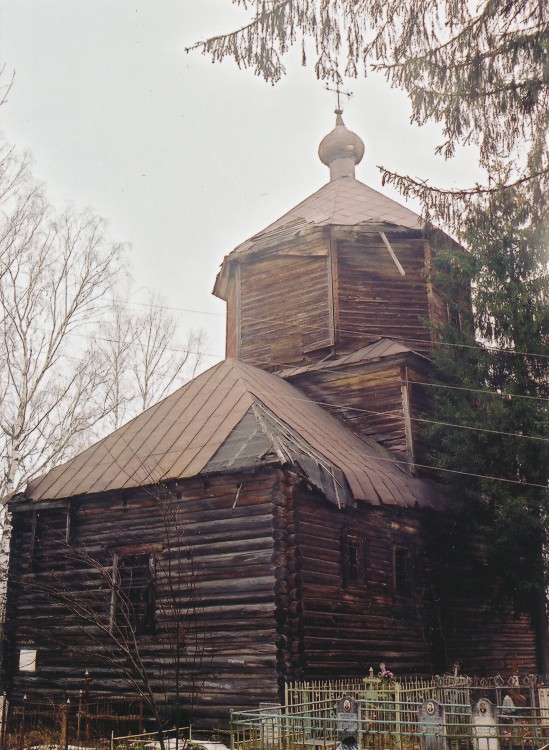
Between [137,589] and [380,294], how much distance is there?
367 inches

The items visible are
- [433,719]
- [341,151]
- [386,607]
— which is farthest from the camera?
[341,151]

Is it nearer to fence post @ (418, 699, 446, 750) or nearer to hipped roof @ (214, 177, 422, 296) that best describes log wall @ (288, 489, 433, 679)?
fence post @ (418, 699, 446, 750)

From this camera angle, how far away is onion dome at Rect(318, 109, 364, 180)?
963 inches

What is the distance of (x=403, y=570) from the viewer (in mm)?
15883

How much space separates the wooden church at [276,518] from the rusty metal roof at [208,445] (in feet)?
0.18

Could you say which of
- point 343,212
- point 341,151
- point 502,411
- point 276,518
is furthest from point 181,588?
point 341,151

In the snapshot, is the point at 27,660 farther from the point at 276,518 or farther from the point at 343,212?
the point at 343,212

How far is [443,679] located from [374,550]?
2575 millimetres

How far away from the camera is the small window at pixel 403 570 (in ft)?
51.2

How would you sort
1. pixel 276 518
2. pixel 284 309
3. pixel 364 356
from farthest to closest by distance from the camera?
pixel 284 309 → pixel 364 356 → pixel 276 518

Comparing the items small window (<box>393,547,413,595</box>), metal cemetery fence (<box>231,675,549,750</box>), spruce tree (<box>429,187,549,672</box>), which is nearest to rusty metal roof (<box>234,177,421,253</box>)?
spruce tree (<box>429,187,549,672</box>)

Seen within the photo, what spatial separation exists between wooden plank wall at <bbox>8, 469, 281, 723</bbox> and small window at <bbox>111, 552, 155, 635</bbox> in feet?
0.68

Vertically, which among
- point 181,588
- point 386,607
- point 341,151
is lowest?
point 386,607

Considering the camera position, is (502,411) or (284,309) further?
(284,309)
